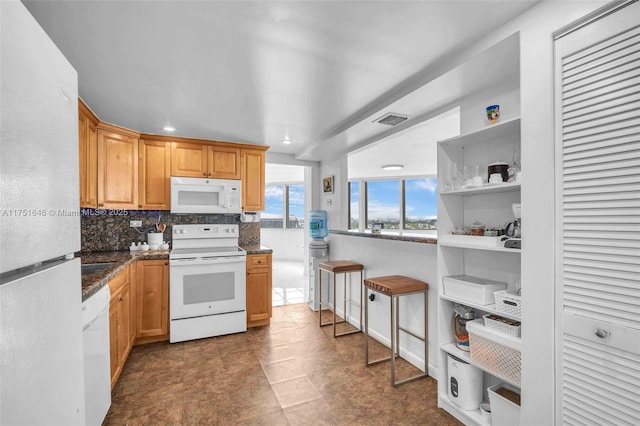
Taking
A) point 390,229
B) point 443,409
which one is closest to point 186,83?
point 443,409

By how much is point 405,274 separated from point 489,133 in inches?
59.0

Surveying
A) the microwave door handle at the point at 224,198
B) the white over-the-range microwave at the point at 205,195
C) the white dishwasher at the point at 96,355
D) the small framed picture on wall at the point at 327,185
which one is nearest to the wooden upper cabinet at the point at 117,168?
the white over-the-range microwave at the point at 205,195

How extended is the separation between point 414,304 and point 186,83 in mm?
2642

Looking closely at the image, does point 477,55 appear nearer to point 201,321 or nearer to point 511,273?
point 511,273

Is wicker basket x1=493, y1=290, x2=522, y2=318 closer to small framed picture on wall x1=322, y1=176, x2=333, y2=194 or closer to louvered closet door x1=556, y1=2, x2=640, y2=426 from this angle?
louvered closet door x1=556, y1=2, x2=640, y2=426

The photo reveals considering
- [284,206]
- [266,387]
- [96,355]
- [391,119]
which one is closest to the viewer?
[96,355]

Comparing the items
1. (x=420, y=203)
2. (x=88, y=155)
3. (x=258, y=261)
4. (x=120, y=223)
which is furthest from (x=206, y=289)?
(x=420, y=203)

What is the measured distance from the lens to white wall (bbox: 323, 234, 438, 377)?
104 inches

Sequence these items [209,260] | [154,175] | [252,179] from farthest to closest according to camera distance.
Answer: [252,179]
[154,175]
[209,260]

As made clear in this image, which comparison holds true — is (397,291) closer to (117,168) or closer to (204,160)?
(204,160)

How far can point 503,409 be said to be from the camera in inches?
67.8

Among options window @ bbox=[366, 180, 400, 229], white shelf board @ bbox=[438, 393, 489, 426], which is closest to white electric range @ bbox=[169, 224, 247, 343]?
white shelf board @ bbox=[438, 393, 489, 426]

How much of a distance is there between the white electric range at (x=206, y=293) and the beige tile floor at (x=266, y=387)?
0.54ft

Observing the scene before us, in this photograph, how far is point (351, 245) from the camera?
385cm
